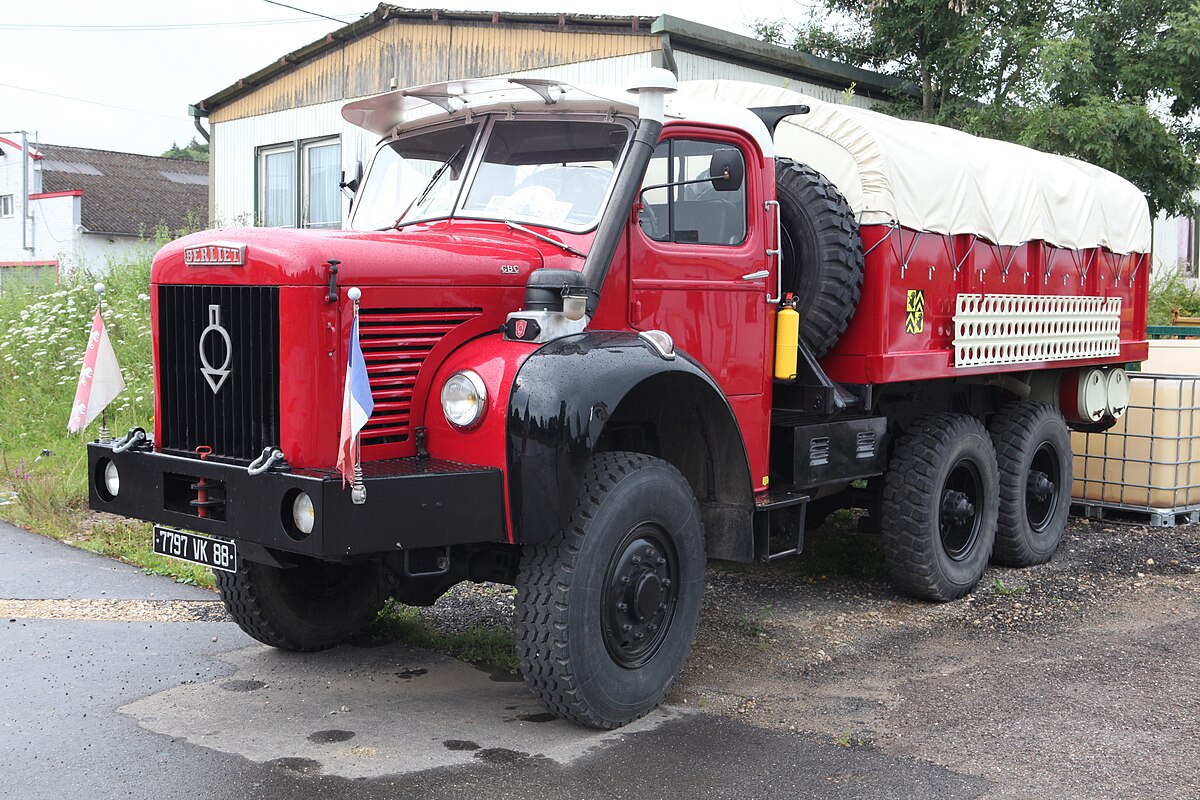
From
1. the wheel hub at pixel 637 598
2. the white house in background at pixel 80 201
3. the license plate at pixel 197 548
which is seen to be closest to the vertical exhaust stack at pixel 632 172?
the wheel hub at pixel 637 598

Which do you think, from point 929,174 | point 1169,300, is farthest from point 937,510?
point 1169,300

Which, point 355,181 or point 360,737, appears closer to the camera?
point 360,737

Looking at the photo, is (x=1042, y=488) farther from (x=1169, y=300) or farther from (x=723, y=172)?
(x=1169, y=300)

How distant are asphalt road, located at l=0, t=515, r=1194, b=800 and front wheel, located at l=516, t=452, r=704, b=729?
0.66 ft

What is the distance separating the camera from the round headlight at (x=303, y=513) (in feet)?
13.8

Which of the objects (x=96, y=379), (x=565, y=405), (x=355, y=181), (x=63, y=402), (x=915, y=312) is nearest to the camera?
(x=565, y=405)

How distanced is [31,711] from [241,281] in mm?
2110

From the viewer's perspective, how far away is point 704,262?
554 cm

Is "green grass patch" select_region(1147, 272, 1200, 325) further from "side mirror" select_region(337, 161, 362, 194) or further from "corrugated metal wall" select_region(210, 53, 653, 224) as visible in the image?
"side mirror" select_region(337, 161, 362, 194)

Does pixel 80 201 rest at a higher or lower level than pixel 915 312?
higher

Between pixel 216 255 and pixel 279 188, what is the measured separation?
14.3m

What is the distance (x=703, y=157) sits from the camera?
5586 millimetres

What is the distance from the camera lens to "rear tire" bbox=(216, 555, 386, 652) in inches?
219

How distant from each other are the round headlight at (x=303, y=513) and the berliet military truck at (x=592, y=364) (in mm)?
14
